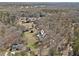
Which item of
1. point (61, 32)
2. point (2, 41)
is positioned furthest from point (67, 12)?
point (2, 41)

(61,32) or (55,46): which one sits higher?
(61,32)

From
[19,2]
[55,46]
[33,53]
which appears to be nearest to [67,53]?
[55,46]

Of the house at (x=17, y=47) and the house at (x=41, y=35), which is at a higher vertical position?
the house at (x=41, y=35)

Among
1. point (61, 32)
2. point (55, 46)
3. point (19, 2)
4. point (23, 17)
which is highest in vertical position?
point (19, 2)

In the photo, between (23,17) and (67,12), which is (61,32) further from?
(23,17)

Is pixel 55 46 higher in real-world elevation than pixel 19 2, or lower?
lower

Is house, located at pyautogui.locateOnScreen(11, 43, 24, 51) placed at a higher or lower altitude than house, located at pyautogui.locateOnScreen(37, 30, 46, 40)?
lower

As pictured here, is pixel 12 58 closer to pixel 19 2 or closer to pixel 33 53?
pixel 33 53

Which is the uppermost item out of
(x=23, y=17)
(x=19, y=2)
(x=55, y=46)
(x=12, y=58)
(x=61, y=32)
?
(x=19, y=2)

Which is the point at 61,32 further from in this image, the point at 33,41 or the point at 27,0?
the point at 27,0
